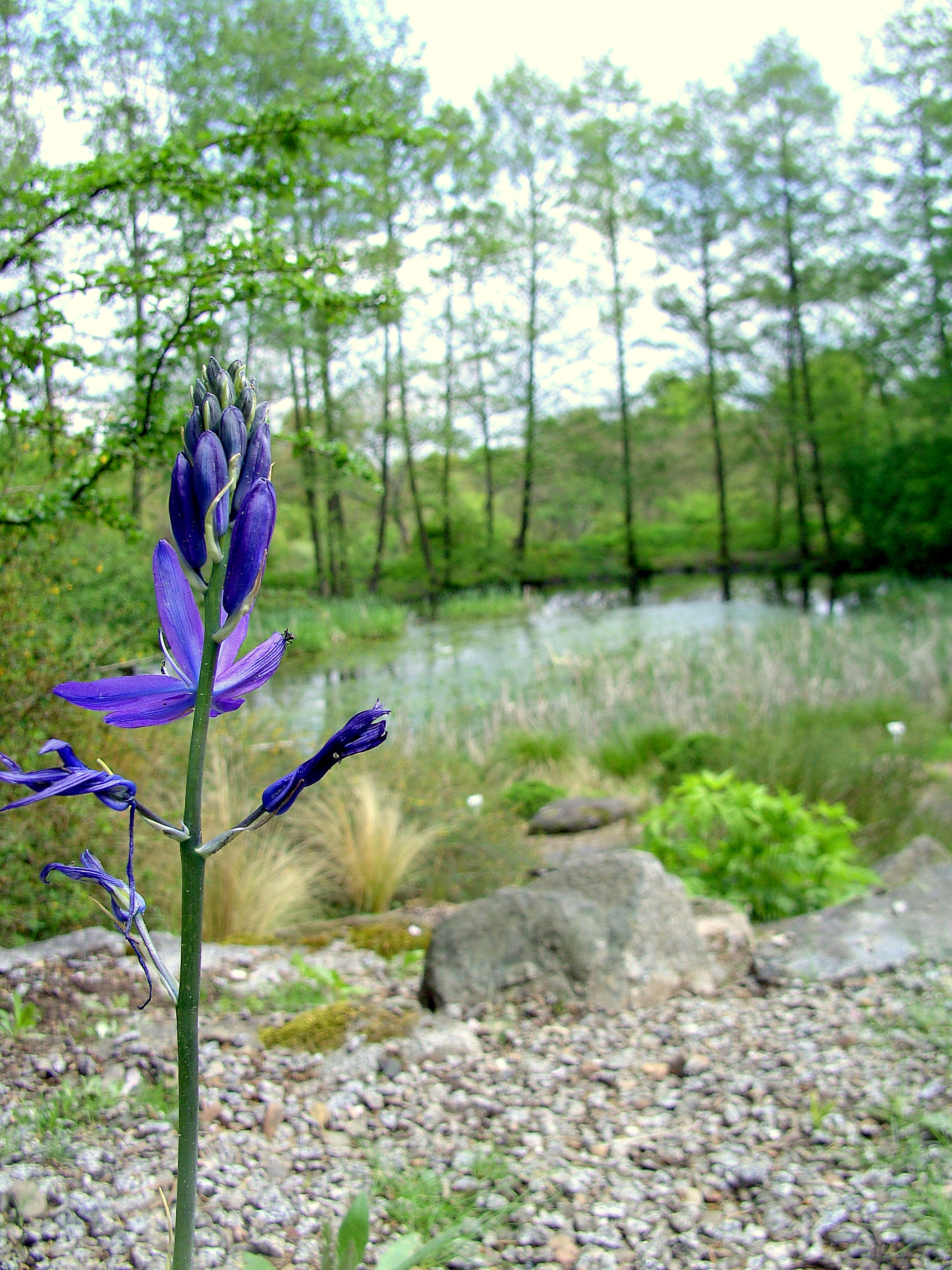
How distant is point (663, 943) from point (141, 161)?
320 centimetres

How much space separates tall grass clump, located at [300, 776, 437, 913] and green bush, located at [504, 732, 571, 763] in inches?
110

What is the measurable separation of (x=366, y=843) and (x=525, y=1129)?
2165 millimetres

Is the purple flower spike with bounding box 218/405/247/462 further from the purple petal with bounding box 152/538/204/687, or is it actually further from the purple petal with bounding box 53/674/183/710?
the purple petal with bounding box 53/674/183/710

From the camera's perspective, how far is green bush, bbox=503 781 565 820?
622cm

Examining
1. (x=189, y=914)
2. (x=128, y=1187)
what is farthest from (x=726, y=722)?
(x=189, y=914)

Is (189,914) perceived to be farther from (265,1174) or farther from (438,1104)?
(438,1104)

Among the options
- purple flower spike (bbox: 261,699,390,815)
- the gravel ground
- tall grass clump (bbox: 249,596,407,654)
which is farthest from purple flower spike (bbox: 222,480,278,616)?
tall grass clump (bbox: 249,596,407,654)

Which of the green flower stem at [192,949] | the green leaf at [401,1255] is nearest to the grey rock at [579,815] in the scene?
the green leaf at [401,1255]

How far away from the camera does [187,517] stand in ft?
2.93

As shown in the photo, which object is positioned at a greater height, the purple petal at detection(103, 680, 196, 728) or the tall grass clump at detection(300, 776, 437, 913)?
the purple petal at detection(103, 680, 196, 728)

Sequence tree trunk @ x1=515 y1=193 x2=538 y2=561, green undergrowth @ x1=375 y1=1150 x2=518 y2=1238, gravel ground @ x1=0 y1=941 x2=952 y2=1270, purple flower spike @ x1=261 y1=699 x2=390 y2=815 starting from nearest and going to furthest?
purple flower spike @ x1=261 y1=699 x2=390 y2=815 → gravel ground @ x1=0 y1=941 x2=952 y2=1270 → green undergrowth @ x1=375 y1=1150 x2=518 y2=1238 → tree trunk @ x1=515 y1=193 x2=538 y2=561

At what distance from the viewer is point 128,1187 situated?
5.82 feet

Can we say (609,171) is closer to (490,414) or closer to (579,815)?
(490,414)

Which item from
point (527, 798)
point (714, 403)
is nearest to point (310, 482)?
point (714, 403)
